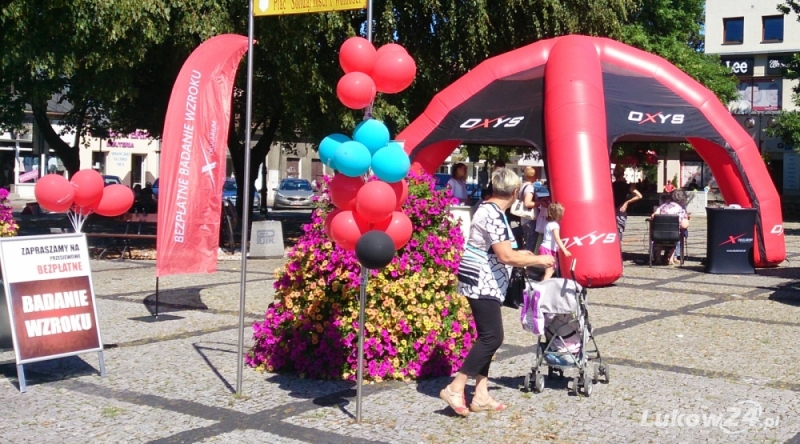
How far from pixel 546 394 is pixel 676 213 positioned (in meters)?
11.5

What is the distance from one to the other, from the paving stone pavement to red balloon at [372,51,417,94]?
2328 millimetres

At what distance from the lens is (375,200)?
6.09 m

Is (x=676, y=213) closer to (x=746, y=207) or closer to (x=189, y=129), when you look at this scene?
(x=746, y=207)

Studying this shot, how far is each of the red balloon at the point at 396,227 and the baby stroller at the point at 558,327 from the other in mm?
1285

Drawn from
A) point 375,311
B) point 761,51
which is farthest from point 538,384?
point 761,51

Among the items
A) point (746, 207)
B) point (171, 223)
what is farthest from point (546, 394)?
point (746, 207)

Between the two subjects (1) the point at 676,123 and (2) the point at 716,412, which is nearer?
(2) the point at 716,412

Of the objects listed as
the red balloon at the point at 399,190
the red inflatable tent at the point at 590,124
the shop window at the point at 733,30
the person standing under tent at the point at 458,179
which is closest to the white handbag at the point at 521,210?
the person standing under tent at the point at 458,179

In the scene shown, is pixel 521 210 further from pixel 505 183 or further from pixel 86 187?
pixel 505 183

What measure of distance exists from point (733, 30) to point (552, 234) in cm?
4690

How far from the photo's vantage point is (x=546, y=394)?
7281 millimetres

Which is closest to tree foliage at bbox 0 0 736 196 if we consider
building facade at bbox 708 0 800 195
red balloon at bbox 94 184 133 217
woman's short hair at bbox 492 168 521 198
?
red balloon at bbox 94 184 133 217

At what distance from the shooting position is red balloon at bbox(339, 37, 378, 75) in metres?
6.43

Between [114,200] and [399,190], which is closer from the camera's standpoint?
[399,190]
